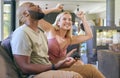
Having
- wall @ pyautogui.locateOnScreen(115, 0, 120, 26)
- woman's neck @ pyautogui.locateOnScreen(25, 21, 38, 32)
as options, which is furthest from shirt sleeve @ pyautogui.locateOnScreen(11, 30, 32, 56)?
wall @ pyautogui.locateOnScreen(115, 0, 120, 26)

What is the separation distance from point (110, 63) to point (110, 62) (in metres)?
0.01

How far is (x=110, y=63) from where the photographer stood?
2.88 metres

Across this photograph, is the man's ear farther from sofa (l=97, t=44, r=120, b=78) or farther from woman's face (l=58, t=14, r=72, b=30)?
sofa (l=97, t=44, r=120, b=78)

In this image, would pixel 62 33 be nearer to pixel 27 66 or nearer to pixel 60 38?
pixel 60 38

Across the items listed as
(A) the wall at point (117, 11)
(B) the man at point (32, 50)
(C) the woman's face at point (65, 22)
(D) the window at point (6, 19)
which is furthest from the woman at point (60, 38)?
(A) the wall at point (117, 11)

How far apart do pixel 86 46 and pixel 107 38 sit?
537 mm

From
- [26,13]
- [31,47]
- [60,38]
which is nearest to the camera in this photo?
[31,47]

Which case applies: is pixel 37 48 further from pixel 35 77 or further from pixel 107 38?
pixel 107 38

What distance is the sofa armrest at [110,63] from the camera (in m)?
2.70

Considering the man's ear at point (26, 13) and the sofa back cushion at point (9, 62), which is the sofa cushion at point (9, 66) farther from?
the man's ear at point (26, 13)

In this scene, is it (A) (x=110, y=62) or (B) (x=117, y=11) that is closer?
(A) (x=110, y=62)

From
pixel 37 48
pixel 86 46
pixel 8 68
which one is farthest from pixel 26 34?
pixel 86 46

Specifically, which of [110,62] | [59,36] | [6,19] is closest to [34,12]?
[59,36]

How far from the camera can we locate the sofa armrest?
8.86 feet
